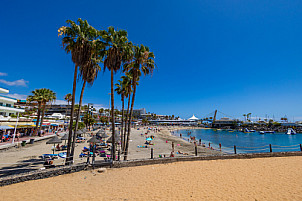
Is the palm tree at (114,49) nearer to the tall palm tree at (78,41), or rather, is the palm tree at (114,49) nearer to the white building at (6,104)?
the tall palm tree at (78,41)

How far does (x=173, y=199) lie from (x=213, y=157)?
28.9 feet

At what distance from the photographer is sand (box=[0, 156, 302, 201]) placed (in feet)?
24.3

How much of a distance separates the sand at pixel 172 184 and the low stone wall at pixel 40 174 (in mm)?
383

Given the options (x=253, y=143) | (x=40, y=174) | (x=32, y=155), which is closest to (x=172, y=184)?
(x=40, y=174)

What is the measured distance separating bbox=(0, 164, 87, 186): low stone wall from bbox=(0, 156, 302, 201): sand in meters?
0.38

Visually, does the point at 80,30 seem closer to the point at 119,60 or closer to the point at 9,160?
the point at 119,60

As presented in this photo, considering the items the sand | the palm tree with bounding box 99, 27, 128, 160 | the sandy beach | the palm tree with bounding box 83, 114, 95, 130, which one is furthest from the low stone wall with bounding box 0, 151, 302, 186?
the palm tree with bounding box 83, 114, 95, 130

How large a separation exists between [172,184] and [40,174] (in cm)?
904

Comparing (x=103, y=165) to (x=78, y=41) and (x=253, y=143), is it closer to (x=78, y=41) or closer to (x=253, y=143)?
(x=78, y=41)

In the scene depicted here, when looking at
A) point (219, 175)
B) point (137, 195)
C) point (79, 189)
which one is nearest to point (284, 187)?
point (219, 175)

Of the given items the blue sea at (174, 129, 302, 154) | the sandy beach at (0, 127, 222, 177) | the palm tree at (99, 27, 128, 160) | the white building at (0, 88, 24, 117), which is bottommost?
the blue sea at (174, 129, 302, 154)

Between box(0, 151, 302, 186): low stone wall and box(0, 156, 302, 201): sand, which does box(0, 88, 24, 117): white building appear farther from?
box(0, 156, 302, 201): sand

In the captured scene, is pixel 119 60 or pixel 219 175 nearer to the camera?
pixel 219 175

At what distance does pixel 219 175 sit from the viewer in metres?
10.2
